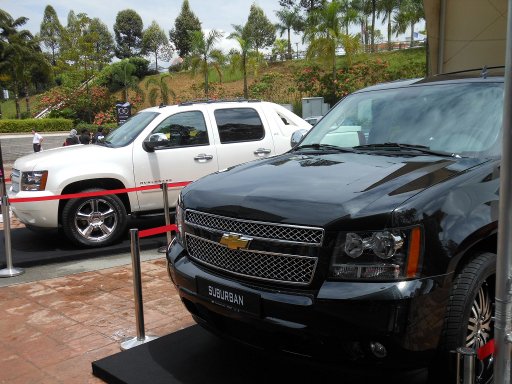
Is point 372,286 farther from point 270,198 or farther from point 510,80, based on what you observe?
point 510,80

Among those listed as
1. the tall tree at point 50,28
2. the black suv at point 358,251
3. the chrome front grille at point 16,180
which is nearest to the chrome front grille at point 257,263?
the black suv at point 358,251

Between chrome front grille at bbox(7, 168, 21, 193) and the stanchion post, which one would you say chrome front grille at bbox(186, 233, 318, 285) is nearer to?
the stanchion post

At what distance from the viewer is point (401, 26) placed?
2181 inches

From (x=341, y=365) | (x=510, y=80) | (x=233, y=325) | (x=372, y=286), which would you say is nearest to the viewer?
(x=510, y=80)

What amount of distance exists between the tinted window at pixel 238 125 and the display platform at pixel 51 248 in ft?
6.08

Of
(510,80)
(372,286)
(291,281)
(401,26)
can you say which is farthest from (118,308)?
(401,26)

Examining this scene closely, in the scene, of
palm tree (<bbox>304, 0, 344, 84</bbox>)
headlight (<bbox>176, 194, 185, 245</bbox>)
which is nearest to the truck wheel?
headlight (<bbox>176, 194, 185, 245</bbox>)

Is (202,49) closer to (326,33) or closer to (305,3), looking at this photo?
(326,33)

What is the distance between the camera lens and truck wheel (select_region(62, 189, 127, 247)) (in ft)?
23.7

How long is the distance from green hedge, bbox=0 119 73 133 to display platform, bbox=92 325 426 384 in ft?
127

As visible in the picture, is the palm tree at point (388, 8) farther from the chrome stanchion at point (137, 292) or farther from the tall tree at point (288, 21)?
the chrome stanchion at point (137, 292)

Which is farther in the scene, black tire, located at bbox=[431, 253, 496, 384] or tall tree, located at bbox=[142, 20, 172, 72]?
tall tree, located at bbox=[142, 20, 172, 72]

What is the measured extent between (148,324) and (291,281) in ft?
7.62

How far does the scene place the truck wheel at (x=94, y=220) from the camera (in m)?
7.23
